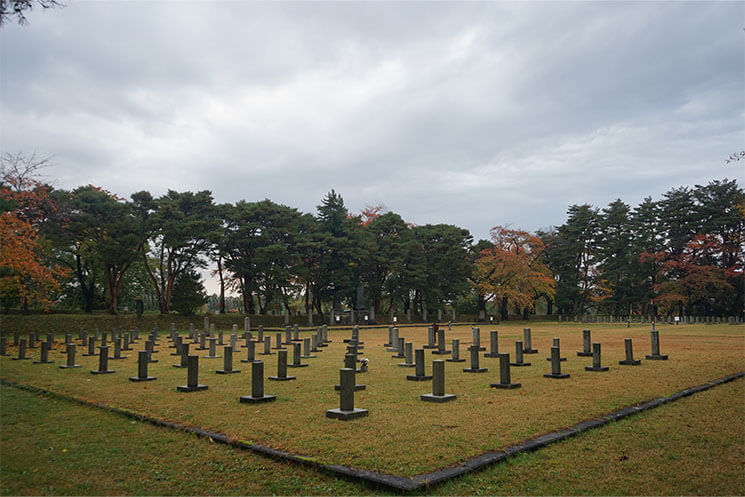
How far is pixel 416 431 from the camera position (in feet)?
23.1

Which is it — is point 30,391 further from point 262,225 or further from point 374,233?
point 374,233

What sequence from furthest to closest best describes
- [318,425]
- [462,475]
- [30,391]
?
[30,391], [318,425], [462,475]

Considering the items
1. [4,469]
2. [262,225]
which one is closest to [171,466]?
[4,469]

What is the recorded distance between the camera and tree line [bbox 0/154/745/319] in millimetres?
37531

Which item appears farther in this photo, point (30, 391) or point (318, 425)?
point (30, 391)

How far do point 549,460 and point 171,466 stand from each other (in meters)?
4.42

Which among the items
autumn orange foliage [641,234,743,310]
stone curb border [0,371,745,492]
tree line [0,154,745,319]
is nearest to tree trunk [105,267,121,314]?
tree line [0,154,745,319]

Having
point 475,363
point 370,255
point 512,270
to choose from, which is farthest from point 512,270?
point 475,363

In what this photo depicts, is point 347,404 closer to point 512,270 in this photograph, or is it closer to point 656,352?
point 656,352

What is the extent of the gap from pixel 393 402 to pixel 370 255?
1527 inches

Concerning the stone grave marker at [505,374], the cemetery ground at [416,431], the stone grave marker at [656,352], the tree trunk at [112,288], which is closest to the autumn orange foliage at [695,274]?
the stone grave marker at [656,352]

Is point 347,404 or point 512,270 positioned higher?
point 512,270

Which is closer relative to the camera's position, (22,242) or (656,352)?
(656,352)

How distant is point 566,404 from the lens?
8680mm
